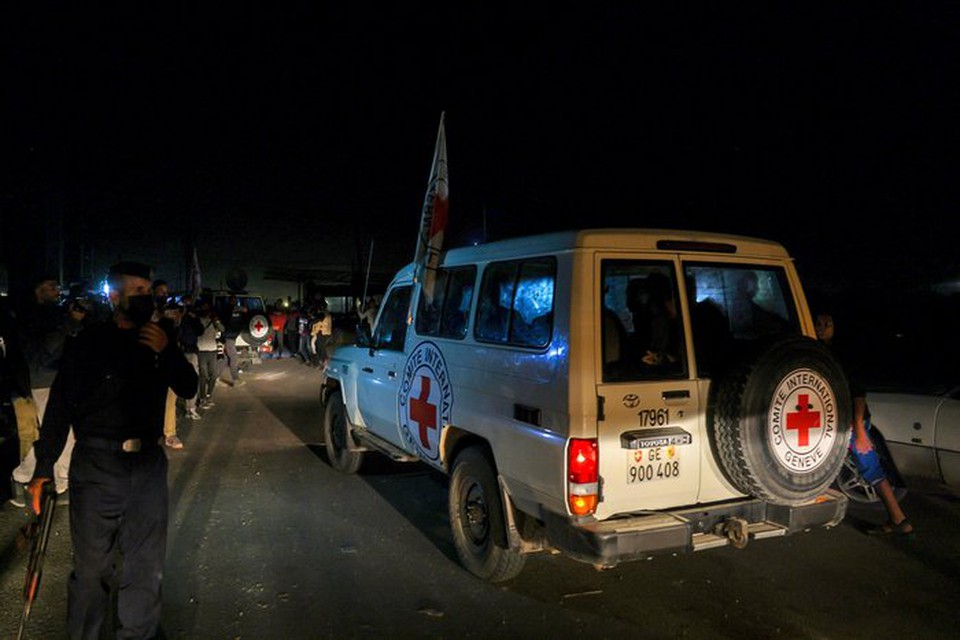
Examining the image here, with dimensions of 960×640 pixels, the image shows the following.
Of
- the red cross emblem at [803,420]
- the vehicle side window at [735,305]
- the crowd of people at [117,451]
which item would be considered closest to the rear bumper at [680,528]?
the red cross emblem at [803,420]

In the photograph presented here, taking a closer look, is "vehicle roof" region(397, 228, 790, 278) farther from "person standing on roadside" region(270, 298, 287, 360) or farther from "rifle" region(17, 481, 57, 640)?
"person standing on roadside" region(270, 298, 287, 360)

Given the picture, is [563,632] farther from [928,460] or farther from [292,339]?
[292,339]

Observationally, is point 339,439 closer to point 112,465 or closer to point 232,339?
point 112,465

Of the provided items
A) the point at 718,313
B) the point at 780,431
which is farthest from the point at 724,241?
the point at 780,431

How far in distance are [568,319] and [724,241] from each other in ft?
3.89

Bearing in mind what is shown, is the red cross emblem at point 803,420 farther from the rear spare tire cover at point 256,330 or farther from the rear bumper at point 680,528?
the rear spare tire cover at point 256,330

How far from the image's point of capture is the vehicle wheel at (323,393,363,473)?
6.78 metres

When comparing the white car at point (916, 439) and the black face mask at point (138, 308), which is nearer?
the black face mask at point (138, 308)

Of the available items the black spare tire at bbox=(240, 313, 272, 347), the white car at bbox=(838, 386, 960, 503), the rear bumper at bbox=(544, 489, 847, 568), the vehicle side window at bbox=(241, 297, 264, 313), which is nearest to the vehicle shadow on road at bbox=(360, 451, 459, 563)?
the rear bumper at bbox=(544, 489, 847, 568)

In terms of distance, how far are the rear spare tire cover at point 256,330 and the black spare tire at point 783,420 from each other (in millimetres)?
15693

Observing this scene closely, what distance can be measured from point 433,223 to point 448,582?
3211 mm

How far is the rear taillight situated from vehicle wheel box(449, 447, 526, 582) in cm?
76

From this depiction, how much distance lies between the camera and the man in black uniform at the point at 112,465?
2.96 m

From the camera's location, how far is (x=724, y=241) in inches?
151
